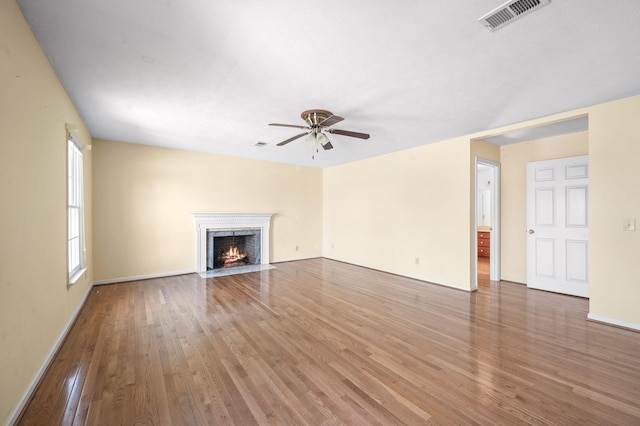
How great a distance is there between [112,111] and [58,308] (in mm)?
2340

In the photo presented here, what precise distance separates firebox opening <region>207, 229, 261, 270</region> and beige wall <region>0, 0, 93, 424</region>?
299 cm

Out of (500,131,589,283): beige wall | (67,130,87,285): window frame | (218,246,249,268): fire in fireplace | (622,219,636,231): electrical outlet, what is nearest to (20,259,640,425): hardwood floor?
(67,130,87,285): window frame

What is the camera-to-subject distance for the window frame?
3.32 meters

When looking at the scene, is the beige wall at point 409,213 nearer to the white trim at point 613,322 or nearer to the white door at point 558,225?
the white door at point 558,225

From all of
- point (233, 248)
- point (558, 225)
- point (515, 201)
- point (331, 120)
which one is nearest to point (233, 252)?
point (233, 248)

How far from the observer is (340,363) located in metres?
2.26

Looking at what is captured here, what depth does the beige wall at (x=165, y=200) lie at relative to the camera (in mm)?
4703

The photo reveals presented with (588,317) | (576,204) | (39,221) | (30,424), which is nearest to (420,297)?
(588,317)

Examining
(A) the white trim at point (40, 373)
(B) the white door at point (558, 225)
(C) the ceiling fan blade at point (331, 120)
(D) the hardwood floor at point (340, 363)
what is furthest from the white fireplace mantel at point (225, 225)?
(B) the white door at point (558, 225)

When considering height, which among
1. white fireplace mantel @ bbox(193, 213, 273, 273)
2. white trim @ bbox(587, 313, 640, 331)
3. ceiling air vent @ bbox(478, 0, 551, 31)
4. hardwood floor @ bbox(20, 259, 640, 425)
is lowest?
hardwood floor @ bbox(20, 259, 640, 425)

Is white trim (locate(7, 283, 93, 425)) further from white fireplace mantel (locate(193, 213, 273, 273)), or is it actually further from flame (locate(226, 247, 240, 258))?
flame (locate(226, 247, 240, 258))

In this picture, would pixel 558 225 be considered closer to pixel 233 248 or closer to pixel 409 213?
pixel 409 213

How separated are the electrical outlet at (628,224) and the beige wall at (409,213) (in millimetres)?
1641

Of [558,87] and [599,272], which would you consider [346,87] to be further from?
[599,272]
